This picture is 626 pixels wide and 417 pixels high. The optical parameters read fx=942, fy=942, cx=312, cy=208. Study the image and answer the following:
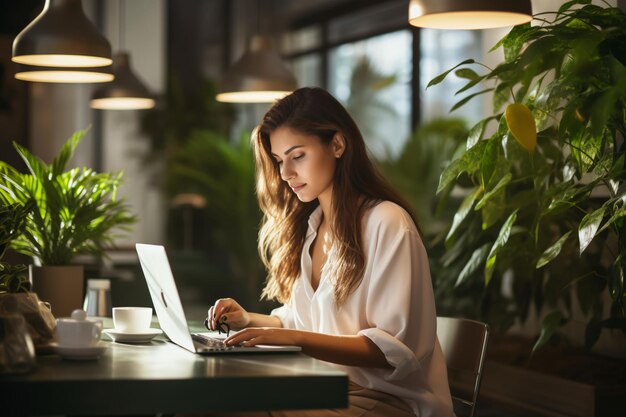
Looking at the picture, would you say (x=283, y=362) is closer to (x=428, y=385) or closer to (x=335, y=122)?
(x=428, y=385)

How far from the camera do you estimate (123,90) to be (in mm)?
5277

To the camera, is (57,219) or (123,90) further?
(123,90)

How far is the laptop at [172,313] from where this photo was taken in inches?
78.9

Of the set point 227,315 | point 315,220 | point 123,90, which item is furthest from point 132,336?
point 123,90

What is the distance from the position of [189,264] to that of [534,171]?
221 inches

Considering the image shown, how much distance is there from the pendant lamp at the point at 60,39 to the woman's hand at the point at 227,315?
39.1 inches

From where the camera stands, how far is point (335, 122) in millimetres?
2574

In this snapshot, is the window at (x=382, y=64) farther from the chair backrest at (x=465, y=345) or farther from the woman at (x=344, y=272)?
the chair backrest at (x=465, y=345)

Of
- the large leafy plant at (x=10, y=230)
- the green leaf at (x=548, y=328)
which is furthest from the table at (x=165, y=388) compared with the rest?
the green leaf at (x=548, y=328)

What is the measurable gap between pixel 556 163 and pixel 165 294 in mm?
1578

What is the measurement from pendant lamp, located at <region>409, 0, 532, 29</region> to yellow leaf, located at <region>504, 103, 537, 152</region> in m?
0.24

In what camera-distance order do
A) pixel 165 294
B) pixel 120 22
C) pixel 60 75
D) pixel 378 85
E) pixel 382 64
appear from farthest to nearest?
pixel 120 22 → pixel 378 85 → pixel 382 64 → pixel 60 75 → pixel 165 294

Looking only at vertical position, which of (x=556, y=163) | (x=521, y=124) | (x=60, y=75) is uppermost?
(x=60, y=75)

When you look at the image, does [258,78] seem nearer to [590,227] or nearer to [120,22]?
[590,227]
